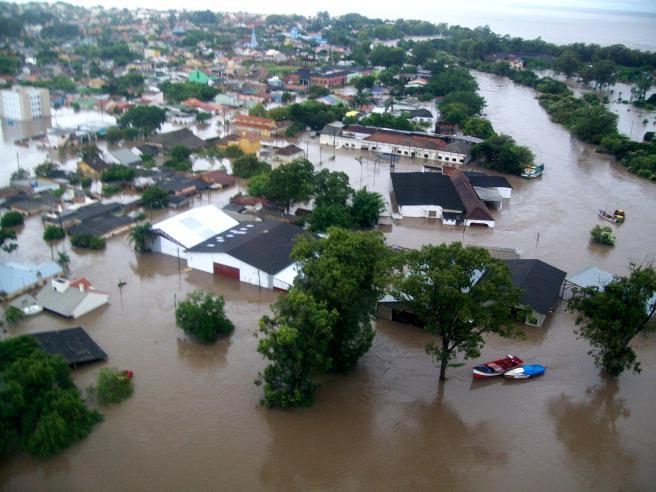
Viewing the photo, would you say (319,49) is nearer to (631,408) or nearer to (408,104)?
(408,104)

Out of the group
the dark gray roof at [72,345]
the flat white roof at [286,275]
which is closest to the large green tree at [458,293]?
the flat white roof at [286,275]

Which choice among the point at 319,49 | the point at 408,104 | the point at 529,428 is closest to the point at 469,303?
the point at 529,428

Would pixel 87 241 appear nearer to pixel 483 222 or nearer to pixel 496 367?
pixel 496 367

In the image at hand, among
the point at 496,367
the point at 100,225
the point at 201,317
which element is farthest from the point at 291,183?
the point at 496,367

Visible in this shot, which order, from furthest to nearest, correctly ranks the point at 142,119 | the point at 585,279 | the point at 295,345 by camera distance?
the point at 142,119
the point at 585,279
the point at 295,345

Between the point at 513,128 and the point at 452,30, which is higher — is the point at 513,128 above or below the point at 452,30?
below

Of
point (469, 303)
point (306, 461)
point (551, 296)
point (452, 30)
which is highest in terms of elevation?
point (452, 30)

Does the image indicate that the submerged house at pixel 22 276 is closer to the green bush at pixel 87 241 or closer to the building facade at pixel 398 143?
the green bush at pixel 87 241
